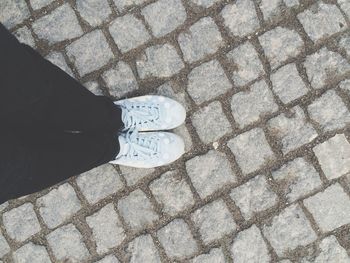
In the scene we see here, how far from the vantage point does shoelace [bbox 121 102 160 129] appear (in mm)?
3139

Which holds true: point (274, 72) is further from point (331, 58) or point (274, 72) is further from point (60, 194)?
point (60, 194)

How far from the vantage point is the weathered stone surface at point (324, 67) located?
3.06 m

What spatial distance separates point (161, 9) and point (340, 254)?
1874mm

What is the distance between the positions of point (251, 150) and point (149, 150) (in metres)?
0.63

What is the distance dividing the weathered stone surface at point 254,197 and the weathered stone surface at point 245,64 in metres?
0.62

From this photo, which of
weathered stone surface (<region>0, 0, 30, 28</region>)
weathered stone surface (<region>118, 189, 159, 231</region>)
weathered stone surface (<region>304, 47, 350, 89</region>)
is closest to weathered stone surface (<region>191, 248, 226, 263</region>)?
weathered stone surface (<region>118, 189, 159, 231</region>)

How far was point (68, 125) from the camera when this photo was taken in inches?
101

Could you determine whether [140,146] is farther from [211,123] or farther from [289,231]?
[289,231]

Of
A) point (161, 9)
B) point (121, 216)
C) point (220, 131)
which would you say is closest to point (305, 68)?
point (220, 131)

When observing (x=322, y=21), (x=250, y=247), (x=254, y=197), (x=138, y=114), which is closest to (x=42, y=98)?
(x=138, y=114)

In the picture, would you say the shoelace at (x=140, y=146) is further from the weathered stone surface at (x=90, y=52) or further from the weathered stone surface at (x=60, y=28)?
the weathered stone surface at (x=60, y=28)

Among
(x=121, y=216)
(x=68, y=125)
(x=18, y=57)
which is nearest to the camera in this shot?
(x=18, y=57)

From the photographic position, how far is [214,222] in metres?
3.12

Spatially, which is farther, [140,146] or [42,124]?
[140,146]
